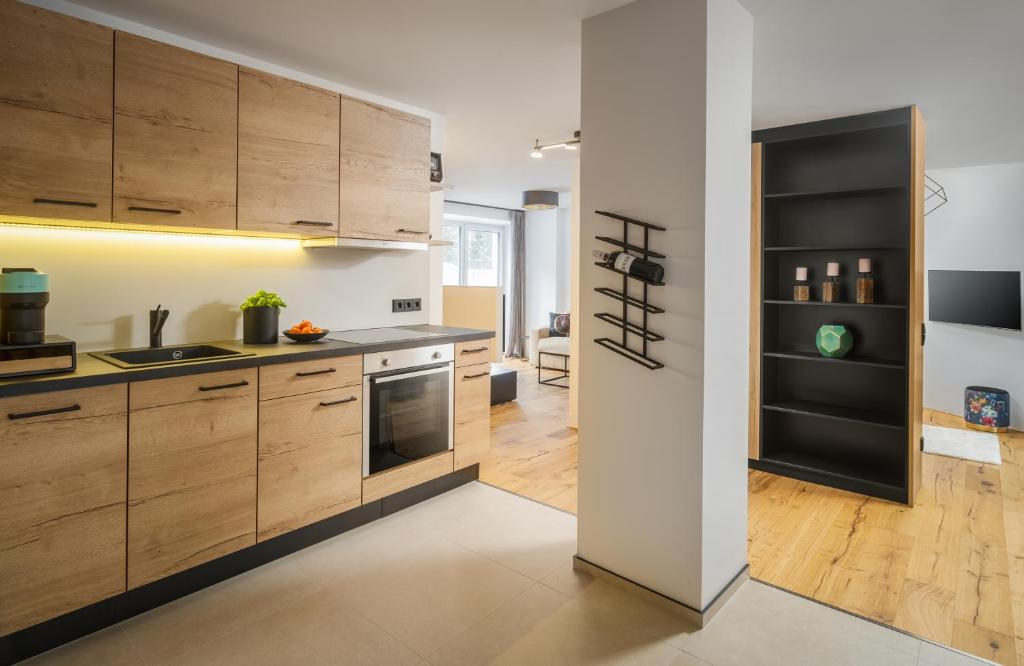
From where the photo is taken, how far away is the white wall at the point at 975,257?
5098mm

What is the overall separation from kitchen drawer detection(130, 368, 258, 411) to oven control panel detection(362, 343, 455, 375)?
591mm

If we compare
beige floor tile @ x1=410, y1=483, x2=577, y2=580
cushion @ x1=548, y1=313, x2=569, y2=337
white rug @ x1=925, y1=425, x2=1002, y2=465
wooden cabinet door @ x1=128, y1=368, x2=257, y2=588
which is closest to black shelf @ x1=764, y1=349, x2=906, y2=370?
white rug @ x1=925, y1=425, x2=1002, y2=465

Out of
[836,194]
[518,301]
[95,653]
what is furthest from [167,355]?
[518,301]

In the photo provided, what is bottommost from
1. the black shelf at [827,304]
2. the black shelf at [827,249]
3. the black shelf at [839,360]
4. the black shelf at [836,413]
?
the black shelf at [836,413]

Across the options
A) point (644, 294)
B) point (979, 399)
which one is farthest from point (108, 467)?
point (979, 399)

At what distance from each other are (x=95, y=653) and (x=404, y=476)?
57.5 inches

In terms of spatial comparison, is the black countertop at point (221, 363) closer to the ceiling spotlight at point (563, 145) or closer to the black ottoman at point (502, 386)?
the ceiling spotlight at point (563, 145)

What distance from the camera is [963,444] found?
15.2ft

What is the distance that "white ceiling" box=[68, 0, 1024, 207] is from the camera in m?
2.34

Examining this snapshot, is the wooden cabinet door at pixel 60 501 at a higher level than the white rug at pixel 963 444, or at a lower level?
higher

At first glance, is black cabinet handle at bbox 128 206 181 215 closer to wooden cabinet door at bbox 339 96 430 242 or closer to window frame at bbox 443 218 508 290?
wooden cabinet door at bbox 339 96 430 242

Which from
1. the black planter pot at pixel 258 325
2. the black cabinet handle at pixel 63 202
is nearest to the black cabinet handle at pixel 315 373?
the black planter pot at pixel 258 325

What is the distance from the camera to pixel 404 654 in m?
1.96

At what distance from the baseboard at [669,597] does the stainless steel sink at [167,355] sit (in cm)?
174
